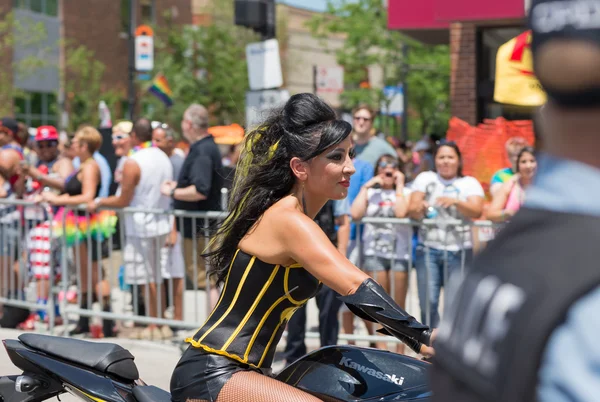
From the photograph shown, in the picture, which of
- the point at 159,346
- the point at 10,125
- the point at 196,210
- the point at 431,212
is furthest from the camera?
the point at 10,125

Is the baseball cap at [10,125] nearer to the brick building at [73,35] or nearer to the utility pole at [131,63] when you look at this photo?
the utility pole at [131,63]

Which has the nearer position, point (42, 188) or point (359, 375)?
point (359, 375)

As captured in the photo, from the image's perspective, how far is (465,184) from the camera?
728 centimetres

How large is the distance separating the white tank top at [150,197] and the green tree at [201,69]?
26.8 meters

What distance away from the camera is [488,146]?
10.9m

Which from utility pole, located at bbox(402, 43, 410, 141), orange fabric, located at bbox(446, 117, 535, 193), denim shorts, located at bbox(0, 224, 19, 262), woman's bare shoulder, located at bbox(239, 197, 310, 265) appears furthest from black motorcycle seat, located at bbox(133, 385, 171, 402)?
utility pole, located at bbox(402, 43, 410, 141)

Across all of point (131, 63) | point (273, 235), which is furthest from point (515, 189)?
point (131, 63)

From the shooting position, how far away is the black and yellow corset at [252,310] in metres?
3.05

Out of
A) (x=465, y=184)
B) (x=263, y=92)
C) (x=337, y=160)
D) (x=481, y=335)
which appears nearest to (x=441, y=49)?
(x=263, y=92)

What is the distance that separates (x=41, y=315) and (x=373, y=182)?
11.7 feet

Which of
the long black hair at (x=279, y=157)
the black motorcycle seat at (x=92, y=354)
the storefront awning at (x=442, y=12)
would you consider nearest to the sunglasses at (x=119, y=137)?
the storefront awning at (x=442, y=12)

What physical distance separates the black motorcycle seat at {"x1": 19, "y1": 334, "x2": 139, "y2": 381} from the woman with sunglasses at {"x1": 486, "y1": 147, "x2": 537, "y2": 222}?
418 cm

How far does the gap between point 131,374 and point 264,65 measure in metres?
6.90

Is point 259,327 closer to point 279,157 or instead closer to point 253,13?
point 279,157
